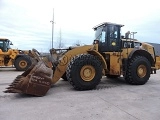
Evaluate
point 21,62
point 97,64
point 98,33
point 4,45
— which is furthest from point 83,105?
point 4,45

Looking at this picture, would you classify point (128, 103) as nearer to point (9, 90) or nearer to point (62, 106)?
point (62, 106)

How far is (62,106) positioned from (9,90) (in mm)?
1768

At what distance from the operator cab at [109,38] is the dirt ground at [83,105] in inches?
79.4

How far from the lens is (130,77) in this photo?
27.7 feet

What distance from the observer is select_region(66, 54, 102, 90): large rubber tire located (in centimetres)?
714

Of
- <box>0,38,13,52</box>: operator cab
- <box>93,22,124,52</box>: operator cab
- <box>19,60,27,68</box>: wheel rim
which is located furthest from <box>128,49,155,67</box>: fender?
<box>0,38,13,52</box>: operator cab

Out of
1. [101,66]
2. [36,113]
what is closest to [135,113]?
[36,113]

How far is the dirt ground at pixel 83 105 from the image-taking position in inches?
181

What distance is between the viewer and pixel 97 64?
296 inches

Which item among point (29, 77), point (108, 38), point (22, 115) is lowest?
point (22, 115)

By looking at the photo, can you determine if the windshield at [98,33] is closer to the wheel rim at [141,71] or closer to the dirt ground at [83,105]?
the wheel rim at [141,71]

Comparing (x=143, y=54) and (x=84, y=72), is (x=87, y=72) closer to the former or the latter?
(x=84, y=72)

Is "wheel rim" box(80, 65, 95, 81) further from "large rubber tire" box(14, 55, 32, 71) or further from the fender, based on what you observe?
"large rubber tire" box(14, 55, 32, 71)

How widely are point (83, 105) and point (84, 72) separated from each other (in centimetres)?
205
